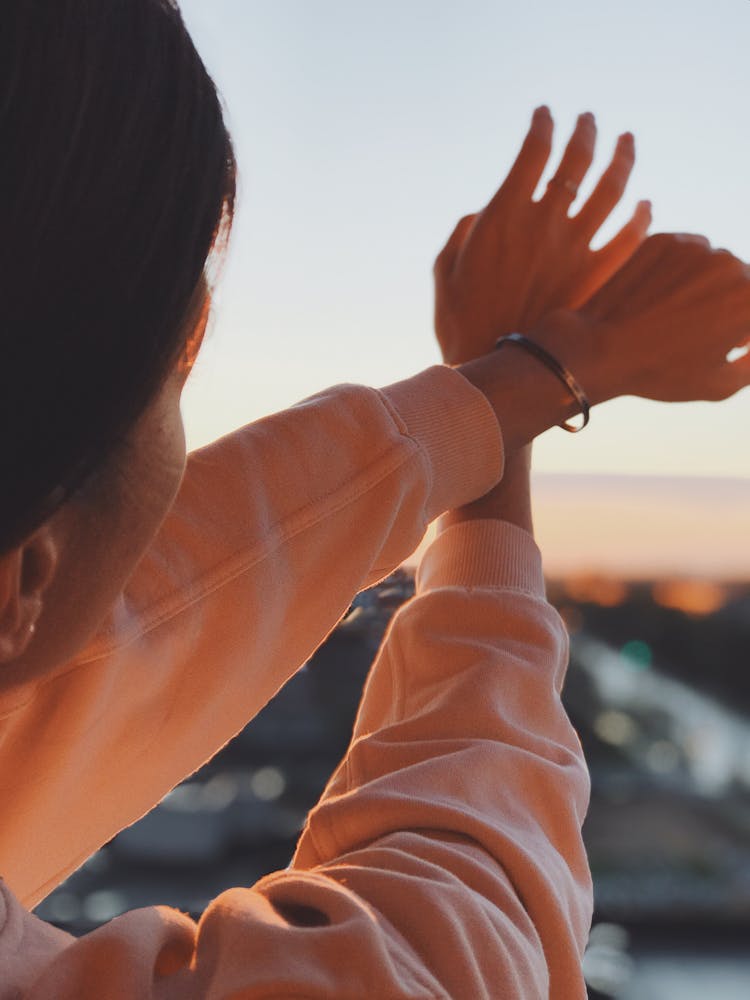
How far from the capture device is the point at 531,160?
0.73 m

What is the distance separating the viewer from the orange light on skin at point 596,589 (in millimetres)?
1005

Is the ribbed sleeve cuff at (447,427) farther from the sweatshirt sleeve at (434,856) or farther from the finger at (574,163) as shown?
the finger at (574,163)

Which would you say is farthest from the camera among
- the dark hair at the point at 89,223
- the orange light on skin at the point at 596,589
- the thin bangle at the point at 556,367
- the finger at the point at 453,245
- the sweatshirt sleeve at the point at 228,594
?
the orange light on skin at the point at 596,589

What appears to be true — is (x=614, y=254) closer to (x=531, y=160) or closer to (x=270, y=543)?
(x=531, y=160)

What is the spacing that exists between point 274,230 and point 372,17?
210 millimetres

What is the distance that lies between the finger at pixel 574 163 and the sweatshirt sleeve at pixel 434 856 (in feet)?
0.81

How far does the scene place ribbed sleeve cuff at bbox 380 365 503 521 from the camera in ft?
2.15

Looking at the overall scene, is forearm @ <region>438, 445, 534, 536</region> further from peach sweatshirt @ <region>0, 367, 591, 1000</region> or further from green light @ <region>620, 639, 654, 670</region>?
green light @ <region>620, 639, 654, 670</region>

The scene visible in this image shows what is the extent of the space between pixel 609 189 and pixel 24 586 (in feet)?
1.77

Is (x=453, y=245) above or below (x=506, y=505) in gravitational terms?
above

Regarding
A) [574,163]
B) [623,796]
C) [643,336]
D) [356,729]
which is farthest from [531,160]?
[623,796]

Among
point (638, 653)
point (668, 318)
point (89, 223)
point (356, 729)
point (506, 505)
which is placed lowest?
point (638, 653)

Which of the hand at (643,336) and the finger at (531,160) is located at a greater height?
the finger at (531,160)

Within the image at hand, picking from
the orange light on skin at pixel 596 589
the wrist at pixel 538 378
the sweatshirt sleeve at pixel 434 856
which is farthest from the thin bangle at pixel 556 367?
the orange light on skin at pixel 596 589
